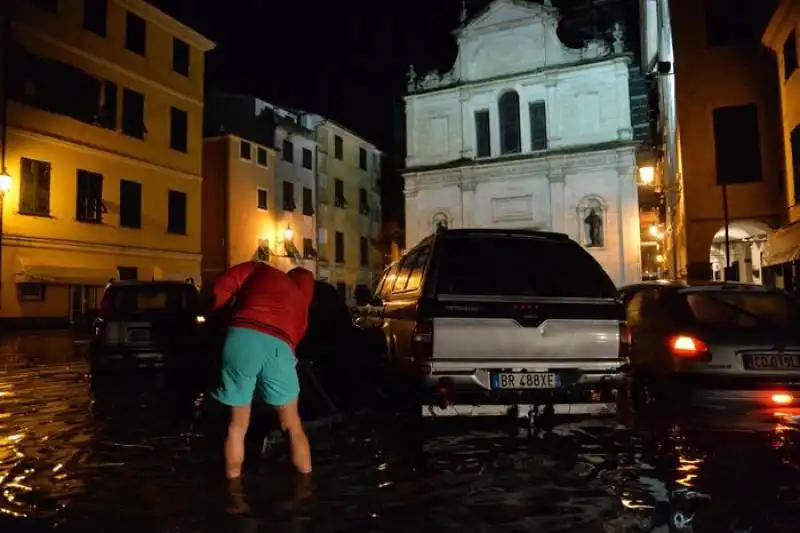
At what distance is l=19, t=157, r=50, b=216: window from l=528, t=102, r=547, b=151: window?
23.5 m

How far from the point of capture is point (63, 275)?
2408 centimetres

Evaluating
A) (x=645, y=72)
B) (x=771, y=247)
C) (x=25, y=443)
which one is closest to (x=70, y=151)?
(x=25, y=443)

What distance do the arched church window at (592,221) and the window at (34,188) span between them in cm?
2452

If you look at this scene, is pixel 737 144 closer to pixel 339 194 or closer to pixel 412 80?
pixel 412 80

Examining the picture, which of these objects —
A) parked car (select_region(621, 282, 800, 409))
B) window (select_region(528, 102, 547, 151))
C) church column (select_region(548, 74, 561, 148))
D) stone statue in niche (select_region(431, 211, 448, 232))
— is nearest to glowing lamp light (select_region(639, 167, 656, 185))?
church column (select_region(548, 74, 561, 148))

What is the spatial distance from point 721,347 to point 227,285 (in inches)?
180

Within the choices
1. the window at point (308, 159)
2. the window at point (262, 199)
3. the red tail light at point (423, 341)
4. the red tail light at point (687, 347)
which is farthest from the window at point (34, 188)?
the red tail light at point (687, 347)

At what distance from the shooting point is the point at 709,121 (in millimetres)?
19766

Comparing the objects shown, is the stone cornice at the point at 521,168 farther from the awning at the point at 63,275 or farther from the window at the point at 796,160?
the awning at the point at 63,275

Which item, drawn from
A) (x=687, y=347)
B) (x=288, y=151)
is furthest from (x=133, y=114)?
(x=687, y=347)

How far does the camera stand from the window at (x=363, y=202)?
47.7 metres

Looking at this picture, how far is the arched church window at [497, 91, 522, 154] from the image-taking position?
121 ft

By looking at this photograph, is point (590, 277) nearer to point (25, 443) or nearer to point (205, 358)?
point (25, 443)

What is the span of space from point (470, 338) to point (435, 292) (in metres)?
0.55
